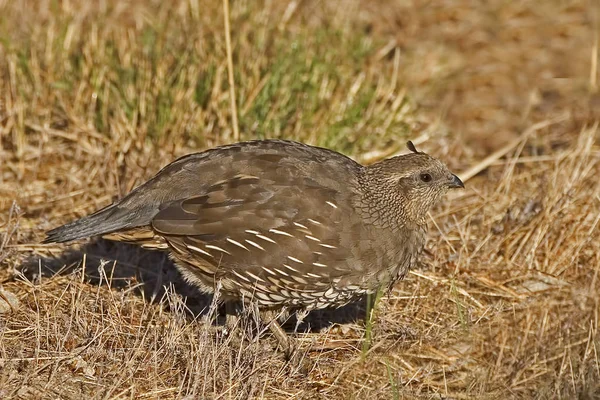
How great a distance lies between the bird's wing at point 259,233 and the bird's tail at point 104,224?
0.11 metres

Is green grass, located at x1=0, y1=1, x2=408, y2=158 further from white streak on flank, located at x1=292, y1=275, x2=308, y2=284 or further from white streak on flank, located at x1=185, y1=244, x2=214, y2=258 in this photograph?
white streak on flank, located at x1=292, y1=275, x2=308, y2=284

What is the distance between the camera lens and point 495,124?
6.97 m

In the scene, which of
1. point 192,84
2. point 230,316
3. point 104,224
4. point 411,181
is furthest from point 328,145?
point 104,224

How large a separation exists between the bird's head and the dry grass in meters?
0.47

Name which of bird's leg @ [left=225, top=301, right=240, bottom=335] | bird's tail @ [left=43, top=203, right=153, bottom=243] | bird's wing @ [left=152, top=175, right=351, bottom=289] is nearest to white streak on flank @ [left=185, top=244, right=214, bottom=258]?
bird's wing @ [left=152, top=175, right=351, bottom=289]

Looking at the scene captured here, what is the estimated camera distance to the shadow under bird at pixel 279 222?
418cm

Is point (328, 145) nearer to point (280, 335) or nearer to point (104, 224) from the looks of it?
point (280, 335)

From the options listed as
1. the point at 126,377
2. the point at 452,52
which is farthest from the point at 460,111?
the point at 126,377

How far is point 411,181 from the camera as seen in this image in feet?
15.0

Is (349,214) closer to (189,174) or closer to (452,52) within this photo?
(189,174)

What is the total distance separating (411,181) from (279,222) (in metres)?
0.75

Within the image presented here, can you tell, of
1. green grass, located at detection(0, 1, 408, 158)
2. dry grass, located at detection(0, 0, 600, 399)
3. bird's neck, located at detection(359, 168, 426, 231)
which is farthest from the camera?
green grass, located at detection(0, 1, 408, 158)

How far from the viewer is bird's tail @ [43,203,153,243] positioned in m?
4.32

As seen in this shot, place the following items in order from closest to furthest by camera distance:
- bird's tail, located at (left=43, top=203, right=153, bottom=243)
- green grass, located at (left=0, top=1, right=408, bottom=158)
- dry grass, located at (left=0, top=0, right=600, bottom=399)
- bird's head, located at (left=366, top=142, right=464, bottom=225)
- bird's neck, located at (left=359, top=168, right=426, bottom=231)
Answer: dry grass, located at (left=0, top=0, right=600, bottom=399)
bird's tail, located at (left=43, top=203, right=153, bottom=243)
bird's neck, located at (left=359, top=168, right=426, bottom=231)
bird's head, located at (left=366, top=142, right=464, bottom=225)
green grass, located at (left=0, top=1, right=408, bottom=158)
